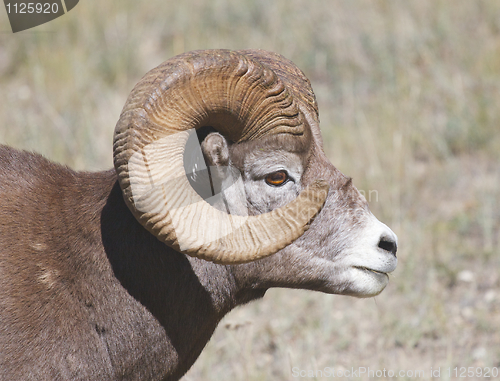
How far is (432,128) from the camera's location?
8516 millimetres

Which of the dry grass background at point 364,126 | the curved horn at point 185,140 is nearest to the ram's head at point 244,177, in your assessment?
the curved horn at point 185,140

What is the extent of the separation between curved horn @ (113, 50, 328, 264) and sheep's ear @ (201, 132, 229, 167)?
0.22 ft

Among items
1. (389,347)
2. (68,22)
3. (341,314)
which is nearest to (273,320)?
(341,314)

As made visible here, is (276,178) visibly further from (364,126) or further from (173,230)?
(364,126)

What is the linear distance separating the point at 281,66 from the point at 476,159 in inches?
219

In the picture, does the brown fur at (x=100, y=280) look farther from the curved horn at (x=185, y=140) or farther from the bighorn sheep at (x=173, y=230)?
the curved horn at (x=185, y=140)

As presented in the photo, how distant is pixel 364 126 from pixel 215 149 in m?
5.85

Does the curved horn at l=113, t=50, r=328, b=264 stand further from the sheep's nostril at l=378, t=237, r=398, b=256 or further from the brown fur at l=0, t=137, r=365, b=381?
the sheep's nostril at l=378, t=237, r=398, b=256

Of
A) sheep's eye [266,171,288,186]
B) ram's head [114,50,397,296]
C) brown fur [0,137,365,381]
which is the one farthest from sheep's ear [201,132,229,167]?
brown fur [0,137,365,381]

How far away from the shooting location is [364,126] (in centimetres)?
848

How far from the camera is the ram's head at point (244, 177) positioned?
2.61 m

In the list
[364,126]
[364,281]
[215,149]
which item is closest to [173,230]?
[215,149]

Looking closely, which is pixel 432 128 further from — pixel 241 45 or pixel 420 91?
pixel 241 45

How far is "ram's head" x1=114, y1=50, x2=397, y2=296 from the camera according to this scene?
261 cm
